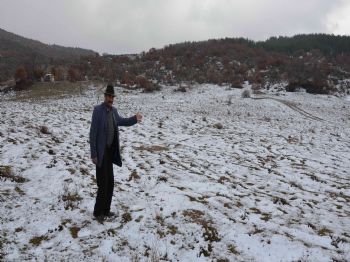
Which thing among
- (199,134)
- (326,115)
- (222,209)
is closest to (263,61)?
(326,115)

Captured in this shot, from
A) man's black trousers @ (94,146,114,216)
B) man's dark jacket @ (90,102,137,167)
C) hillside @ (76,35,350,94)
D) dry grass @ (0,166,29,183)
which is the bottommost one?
dry grass @ (0,166,29,183)

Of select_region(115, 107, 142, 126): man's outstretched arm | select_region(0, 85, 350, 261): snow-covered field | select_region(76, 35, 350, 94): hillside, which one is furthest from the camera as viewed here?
select_region(76, 35, 350, 94): hillside

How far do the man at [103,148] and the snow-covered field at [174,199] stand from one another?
298mm

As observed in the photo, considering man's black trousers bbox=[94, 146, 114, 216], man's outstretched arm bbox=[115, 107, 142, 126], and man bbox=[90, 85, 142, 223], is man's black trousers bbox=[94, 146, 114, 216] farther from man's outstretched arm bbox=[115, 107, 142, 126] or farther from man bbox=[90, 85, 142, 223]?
man's outstretched arm bbox=[115, 107, 142, 126]

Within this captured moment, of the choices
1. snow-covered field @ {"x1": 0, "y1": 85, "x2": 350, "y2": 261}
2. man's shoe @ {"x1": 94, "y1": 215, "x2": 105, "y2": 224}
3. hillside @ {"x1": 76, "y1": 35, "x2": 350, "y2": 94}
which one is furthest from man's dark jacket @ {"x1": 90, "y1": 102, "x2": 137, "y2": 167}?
hillside @ {"x1": 76, "y1": 35, "x2": 350, "y2": 94}

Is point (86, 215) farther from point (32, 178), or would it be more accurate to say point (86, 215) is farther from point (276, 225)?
point (276, 225)

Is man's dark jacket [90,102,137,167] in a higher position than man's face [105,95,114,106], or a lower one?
lower

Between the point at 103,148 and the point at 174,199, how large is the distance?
193 centimetres

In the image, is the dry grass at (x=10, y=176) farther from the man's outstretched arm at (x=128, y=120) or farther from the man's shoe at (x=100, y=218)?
the man's outstretched arm at (x=128, y=120)

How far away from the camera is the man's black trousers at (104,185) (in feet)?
19.7

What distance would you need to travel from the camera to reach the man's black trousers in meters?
6.00

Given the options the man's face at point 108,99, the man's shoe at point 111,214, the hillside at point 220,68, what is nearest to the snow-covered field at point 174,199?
the man's shoe at point 111,214

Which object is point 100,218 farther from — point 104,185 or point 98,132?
point 98,132

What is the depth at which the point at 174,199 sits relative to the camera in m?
6.99
